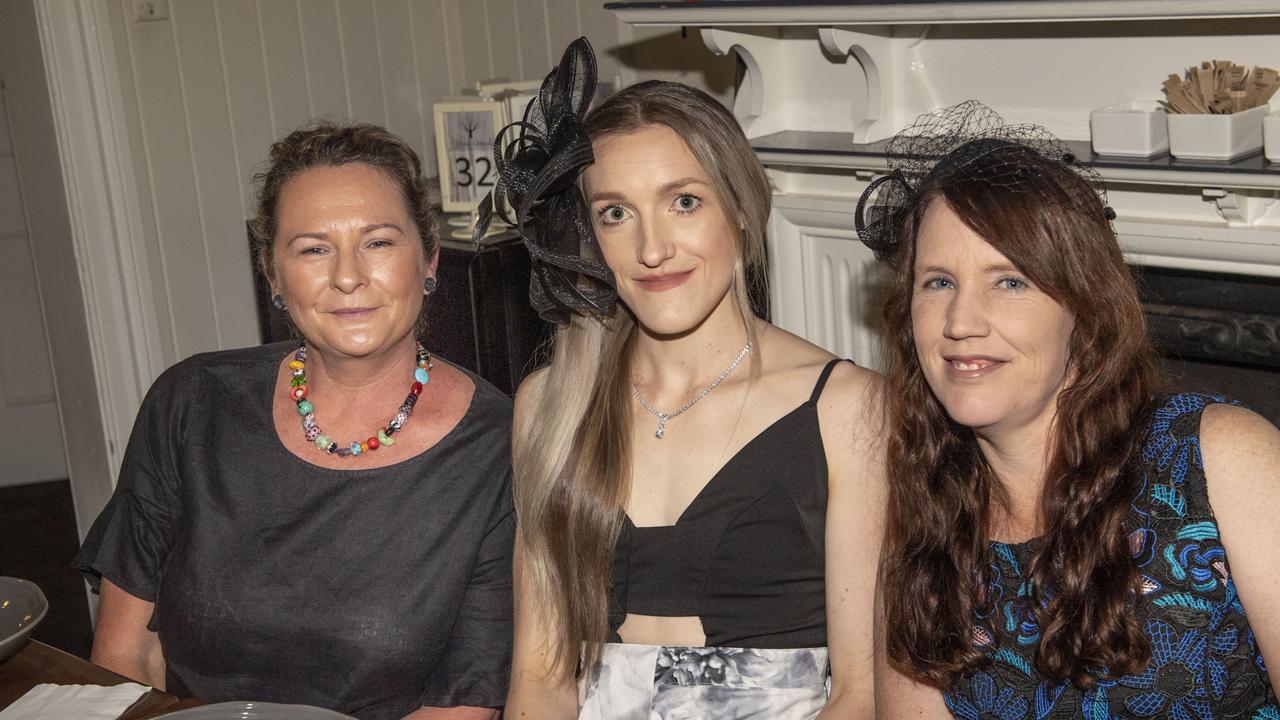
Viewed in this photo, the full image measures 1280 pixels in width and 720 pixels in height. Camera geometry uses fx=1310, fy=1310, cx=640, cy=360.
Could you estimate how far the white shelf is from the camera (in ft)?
5.56

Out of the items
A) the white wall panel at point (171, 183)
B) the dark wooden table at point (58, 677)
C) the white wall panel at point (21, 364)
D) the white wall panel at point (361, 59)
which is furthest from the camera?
the white wall panel at point (21, 364)

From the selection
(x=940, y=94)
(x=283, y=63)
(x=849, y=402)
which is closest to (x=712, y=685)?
(x=849, y=402)

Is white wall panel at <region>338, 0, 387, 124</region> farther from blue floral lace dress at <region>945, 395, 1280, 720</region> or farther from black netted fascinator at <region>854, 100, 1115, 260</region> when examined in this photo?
blue floral lace dress at <region>945, 395, 1280, 720</region>

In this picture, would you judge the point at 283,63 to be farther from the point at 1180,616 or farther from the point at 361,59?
the point at 1180,616

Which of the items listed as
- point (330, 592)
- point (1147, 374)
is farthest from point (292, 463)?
point (1147, 374)

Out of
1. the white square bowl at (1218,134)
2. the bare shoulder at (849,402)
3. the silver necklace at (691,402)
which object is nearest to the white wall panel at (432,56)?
the silver necklace at (691,402)

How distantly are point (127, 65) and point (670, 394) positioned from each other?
2018mm

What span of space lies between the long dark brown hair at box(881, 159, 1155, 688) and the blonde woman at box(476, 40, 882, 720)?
117 mm

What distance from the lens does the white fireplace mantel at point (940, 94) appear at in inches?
73.3

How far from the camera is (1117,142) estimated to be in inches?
75.6

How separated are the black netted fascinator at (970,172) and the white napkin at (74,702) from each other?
104 cm

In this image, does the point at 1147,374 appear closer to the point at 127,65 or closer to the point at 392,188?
the point at 392,188

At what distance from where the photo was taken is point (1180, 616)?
1396 mm

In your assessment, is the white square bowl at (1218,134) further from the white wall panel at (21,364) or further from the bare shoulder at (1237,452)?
the white wall panel at (21,364)
